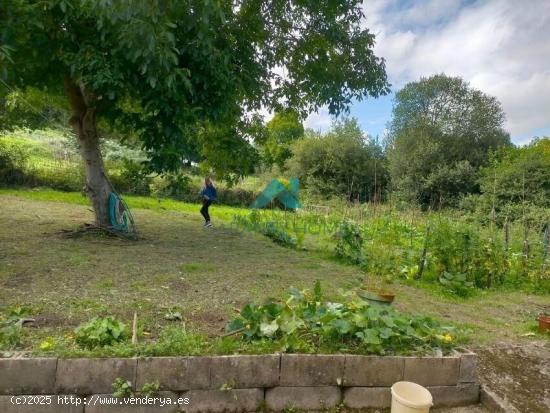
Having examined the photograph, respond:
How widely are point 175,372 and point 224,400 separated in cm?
33

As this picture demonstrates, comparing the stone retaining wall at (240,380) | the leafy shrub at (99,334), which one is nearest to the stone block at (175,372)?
the stone retaining wall at (240,380)

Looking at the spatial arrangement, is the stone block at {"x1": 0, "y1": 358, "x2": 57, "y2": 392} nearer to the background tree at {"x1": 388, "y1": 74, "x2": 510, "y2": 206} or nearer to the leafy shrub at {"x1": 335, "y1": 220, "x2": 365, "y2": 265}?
the leafy shrub at {"x1": 335, "y1": 220, "x2": 365, "y2": 265}

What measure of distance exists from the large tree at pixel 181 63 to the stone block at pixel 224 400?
2.77 meters

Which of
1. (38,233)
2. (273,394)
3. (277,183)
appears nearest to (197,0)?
(273,394)

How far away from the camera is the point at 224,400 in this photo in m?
2.23

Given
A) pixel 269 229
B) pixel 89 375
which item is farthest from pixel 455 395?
pixel 269 229

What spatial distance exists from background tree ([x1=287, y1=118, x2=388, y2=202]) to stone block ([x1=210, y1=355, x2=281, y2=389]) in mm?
16898

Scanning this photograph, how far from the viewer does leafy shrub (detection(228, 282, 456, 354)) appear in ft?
8.24

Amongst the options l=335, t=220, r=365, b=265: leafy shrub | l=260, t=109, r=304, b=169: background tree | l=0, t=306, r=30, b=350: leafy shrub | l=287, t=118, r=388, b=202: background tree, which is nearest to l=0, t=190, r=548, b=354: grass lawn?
l=0, t=306, r=30, b=350: leafy shrub

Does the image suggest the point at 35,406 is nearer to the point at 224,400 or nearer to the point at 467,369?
the point at 224,400

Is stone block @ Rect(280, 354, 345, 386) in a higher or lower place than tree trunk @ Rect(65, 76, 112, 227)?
lower

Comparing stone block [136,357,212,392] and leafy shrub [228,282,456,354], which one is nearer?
stone block [136,357,212,392]

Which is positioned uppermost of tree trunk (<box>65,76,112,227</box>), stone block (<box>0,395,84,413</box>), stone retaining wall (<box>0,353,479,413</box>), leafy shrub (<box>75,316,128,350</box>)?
tree trunk (<box>65,76,112,227</box>)

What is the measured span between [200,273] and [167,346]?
7.48ft
